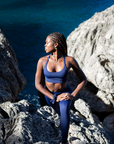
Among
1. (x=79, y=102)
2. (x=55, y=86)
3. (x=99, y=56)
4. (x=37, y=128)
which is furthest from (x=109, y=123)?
(x=55, y=86)

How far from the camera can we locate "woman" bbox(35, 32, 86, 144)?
2.59m

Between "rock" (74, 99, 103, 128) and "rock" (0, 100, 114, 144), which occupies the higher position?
"rock" (0, 100, 114, 144)

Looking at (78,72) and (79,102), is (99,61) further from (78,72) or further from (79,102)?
(78,72)

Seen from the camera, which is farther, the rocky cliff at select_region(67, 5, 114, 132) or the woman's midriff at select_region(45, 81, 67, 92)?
the rocky cliff at select_region(67, 5, 114, 132)

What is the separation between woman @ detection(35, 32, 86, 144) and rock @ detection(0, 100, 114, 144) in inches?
15.5

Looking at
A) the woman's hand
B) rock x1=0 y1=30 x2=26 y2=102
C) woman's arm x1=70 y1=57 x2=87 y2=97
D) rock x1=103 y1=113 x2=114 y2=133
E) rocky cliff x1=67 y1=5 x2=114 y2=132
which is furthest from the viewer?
rocky cliff x1=67 y1=5 x2=114 y2=132

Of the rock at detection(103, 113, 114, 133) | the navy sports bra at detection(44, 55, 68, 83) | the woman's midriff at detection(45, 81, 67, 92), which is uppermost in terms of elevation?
the navy sports bra at detection(44, 55, 68, 83)

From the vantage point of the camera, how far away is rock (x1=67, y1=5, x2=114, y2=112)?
6.38 metres

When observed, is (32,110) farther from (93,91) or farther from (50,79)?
(93,91)

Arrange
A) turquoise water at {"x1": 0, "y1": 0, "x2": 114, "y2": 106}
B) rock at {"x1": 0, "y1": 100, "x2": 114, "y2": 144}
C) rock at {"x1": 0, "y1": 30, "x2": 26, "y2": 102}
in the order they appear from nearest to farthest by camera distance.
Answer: rock at {"x1": 0, "y1": 100, "x2": 114, "y2": 144} < rock at {"x1": 0, "y1": 30, "x2": 26, "y2": 102} < turquoise water at {"x1": 0, "y1": 0, "x2": 114, "y2": 106}

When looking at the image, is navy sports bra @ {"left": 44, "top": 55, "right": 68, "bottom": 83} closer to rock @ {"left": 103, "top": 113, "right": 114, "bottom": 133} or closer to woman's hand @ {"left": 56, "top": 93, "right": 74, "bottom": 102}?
woman's hand @ {"left": 56, "top": 93, "right": 74, "bottom": 102}

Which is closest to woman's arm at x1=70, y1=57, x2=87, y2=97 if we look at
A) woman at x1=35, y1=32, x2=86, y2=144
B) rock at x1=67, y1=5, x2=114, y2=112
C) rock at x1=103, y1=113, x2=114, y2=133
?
woman at x1=35, y1=32, x2=86, y2=144

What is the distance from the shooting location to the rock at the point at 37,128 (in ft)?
8.09

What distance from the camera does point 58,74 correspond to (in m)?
2.65
